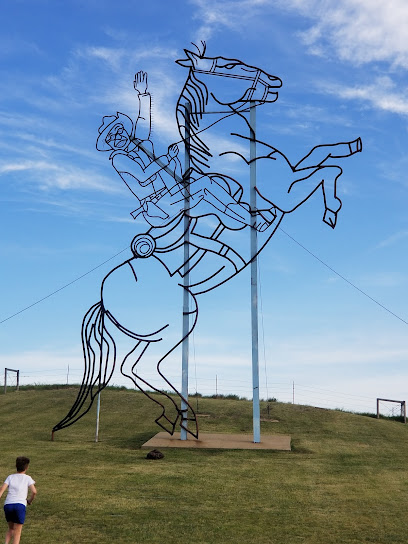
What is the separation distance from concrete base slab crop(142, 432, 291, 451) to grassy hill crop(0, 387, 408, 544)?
41 cm

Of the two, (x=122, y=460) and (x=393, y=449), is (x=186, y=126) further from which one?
(x=393, y=449)

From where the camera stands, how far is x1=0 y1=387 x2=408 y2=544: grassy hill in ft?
33.3

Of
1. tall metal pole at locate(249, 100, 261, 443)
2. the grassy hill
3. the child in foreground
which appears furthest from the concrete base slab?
the child in foreground

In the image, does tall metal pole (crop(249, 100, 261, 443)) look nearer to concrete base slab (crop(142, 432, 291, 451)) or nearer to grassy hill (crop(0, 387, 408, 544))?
concrete base slab (crop(142, 432, 291, 451))

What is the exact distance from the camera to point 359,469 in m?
15.8

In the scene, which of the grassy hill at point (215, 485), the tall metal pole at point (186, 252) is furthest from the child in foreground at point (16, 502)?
the tall metal pole at point (186, 252)

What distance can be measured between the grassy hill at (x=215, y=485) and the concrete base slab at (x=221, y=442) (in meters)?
0.41

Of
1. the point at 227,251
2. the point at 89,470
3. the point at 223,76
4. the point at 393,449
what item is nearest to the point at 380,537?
the point at 89,470

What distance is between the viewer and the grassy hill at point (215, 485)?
33.3 feet

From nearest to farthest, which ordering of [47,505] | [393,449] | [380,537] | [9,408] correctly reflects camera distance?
[380,537], [47,505], [393,449], [9,408]

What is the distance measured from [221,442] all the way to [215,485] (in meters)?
5.23

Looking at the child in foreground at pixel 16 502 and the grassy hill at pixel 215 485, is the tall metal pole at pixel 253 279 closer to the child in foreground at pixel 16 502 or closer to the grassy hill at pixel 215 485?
the grassy hill at pixel 215 485

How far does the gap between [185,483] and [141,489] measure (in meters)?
0.98

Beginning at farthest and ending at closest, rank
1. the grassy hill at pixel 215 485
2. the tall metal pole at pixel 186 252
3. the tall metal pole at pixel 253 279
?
the tall metal pole at pixel 186 252 → the tall metal pole at pixel 253 279 → the grassy hill at pixel 215 485
